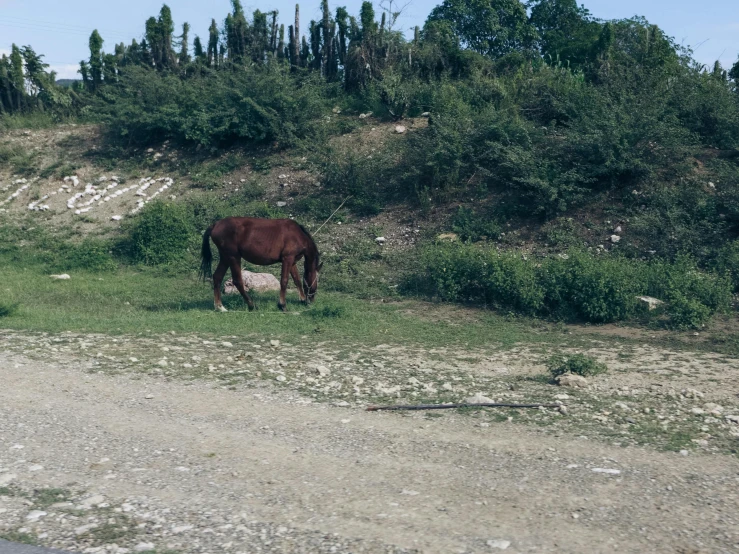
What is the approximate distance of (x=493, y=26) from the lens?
102ft

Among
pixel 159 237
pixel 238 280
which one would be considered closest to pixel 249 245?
pixel 238 280

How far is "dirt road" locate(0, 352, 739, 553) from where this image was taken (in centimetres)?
464

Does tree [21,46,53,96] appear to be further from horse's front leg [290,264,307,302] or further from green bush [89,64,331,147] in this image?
horse's front leg [290,264,307,302]

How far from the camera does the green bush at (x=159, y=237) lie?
1758cm

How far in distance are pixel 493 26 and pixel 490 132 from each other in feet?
47.2

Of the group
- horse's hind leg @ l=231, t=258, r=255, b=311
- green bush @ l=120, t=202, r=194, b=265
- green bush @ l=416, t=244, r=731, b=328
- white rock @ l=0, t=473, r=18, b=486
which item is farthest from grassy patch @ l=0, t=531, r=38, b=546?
green bush @ l=120, t=202, r=194, b=265

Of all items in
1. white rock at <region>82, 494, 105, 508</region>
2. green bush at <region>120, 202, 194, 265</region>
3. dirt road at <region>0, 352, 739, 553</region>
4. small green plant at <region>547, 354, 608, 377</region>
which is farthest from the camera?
green bush at <region>120, 202, 194, 265</region>

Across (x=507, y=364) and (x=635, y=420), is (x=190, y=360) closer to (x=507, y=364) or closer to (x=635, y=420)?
(x=507, y=364)

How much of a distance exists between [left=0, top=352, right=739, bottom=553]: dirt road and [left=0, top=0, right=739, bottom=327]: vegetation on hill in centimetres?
635

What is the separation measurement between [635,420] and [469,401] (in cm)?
151

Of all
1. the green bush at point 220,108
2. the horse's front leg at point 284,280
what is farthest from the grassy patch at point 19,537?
the green bush at point 220,108

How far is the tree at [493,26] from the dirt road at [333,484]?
26796mm

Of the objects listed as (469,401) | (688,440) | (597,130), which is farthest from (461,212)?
(688,440)

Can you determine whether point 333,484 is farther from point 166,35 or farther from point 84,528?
point 166,35
